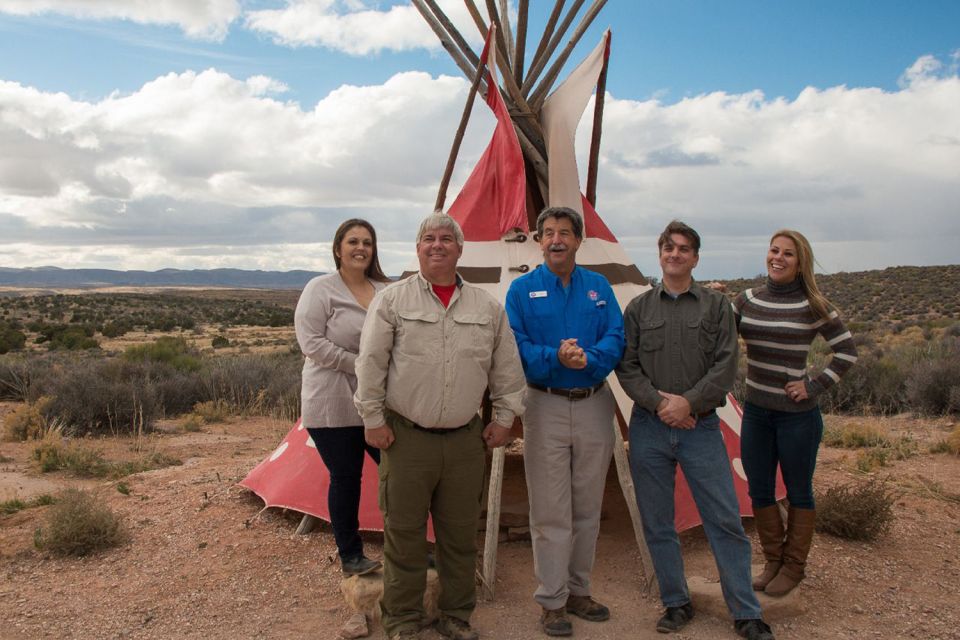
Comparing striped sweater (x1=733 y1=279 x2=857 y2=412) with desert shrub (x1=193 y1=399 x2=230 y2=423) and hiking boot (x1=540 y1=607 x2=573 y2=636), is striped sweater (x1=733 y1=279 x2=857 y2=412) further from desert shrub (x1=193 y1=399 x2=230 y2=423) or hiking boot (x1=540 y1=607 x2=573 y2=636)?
desert shrub (x1=193 y1=399 x2=230 y2=423)

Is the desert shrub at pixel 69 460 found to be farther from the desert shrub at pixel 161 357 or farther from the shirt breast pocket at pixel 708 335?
the shirt breast pocket at pixel 708 335

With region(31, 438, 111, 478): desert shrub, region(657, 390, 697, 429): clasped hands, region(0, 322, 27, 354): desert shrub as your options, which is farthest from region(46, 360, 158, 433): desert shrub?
region(0, 322, 27, 354): desert shrub

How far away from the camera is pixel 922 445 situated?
800 cm

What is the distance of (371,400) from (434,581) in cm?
120

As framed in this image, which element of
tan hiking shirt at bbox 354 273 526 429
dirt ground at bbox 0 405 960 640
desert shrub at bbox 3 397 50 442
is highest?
tan hiking shirt at bbox 354 273 526 429

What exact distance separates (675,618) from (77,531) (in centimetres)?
373

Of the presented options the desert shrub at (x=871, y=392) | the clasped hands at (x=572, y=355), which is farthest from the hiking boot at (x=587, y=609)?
the desert shrub at (x=871, y=392)

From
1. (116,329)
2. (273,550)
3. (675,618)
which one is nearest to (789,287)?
(675,618)

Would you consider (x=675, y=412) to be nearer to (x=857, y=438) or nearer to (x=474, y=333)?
(x=474, y=333)

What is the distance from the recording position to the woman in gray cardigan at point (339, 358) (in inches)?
147

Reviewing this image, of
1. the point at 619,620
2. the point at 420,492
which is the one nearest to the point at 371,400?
the point at 420,492

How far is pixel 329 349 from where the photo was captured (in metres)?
3.71

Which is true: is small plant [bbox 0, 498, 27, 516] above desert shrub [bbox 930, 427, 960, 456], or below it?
below

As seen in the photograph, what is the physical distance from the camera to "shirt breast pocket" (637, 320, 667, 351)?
348 cm
